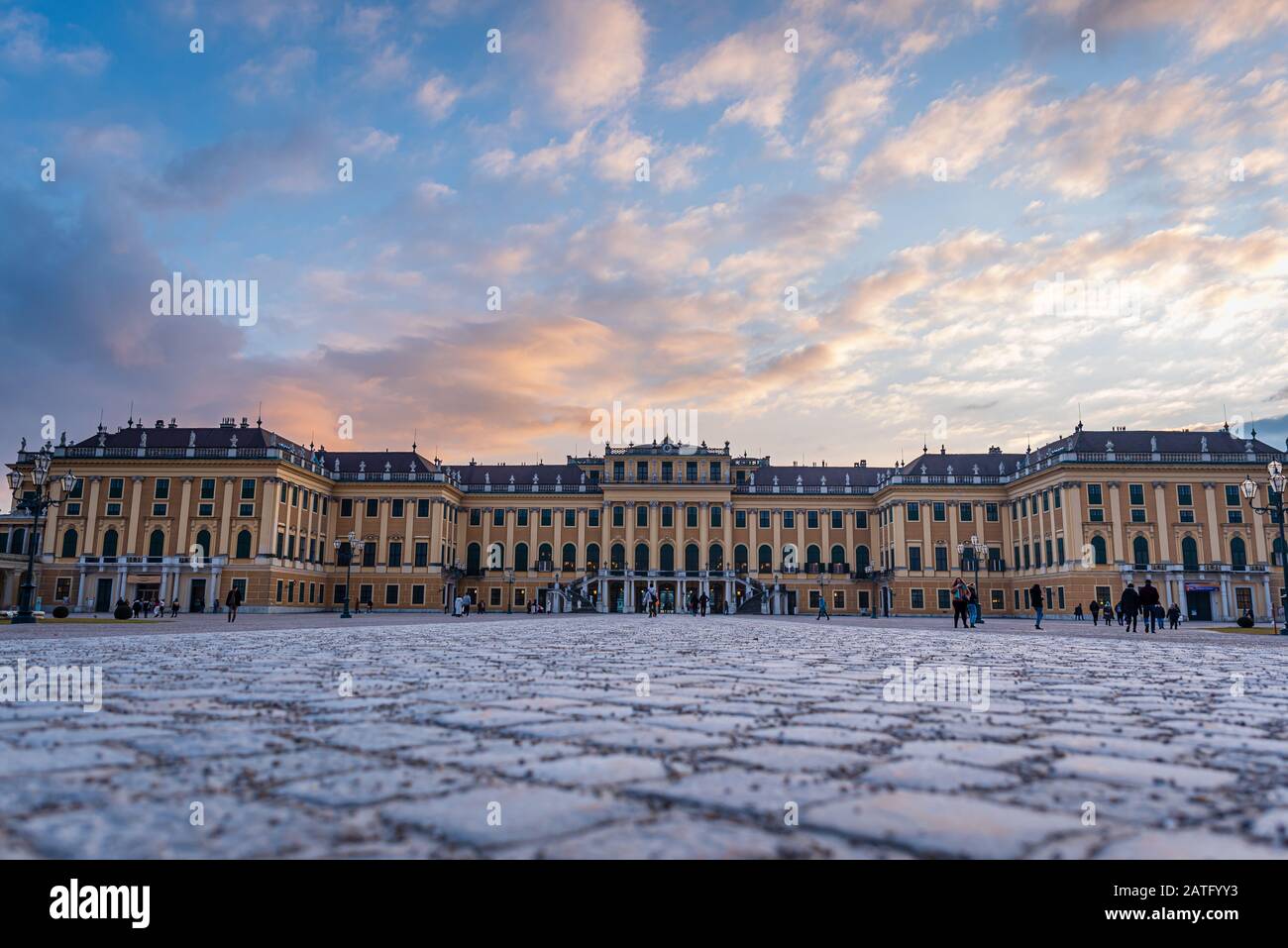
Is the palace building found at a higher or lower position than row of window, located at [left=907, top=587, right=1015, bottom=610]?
higher

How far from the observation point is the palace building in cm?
5022

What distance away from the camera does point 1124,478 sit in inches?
2007

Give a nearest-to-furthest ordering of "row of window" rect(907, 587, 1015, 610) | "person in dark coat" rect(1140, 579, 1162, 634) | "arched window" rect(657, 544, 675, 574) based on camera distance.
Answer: "person in dark coat" rect(1140, 579, 1162, 634)
"row of window" rect(907, 587, 1015, 610)
"arched window" rect(657, 544, 675, 574)

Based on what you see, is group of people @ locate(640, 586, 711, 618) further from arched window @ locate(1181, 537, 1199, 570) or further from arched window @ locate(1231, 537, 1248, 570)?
arched window @ locate(1231, 537, 1248, 570)

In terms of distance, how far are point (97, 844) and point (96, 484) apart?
59.0 m

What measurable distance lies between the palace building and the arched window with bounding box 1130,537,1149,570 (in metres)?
0.13

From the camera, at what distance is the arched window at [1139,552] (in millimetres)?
50031

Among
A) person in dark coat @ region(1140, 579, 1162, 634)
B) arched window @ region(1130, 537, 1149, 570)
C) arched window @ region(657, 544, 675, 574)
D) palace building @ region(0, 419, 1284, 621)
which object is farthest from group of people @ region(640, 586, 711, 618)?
arched window @ region(1130, 537, 1149, 570)

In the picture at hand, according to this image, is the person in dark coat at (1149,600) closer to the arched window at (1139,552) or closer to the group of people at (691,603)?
the group of people at (691,603)

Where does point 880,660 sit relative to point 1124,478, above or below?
below

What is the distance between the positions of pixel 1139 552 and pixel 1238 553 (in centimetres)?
574
